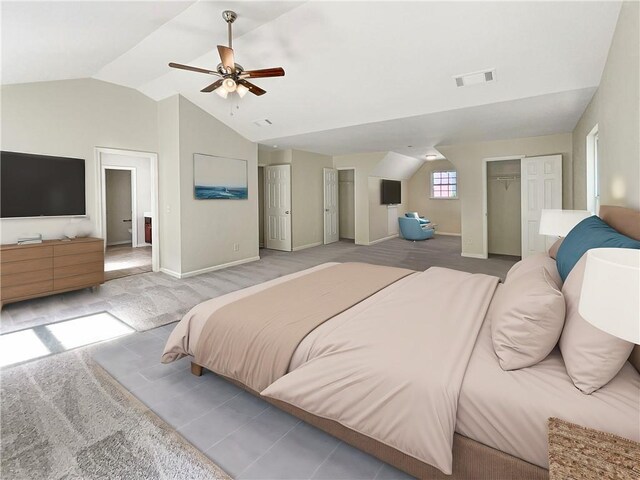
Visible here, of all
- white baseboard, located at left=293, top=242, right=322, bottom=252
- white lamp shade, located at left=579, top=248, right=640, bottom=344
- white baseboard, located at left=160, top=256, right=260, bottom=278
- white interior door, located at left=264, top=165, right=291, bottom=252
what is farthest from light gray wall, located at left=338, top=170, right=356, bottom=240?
white lamp shade, located at left=579, top=248, right=640, bottom=344

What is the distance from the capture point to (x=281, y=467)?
62.5 inches

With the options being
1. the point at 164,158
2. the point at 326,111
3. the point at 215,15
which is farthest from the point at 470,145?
the point at 164,158

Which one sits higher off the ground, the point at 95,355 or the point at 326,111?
the point at 326,111

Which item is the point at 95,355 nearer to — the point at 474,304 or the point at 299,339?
the point at 299,339

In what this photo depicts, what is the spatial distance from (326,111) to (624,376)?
15.3 ft

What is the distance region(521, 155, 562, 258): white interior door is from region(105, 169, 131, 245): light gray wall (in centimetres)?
904

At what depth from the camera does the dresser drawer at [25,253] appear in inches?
145

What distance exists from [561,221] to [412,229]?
5935mm

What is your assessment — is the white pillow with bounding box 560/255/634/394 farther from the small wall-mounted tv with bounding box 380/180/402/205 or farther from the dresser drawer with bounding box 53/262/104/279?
the small wall-mounted tv with bounding box 380/180/402/205

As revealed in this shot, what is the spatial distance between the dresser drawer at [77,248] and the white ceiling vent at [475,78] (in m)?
5.02

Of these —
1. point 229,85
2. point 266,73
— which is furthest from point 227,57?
point 266,73

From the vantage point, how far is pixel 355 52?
368 centimetres

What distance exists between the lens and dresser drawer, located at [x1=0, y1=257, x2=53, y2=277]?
12.1 ft

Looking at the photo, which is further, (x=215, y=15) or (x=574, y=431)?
(x=215, y=15)
